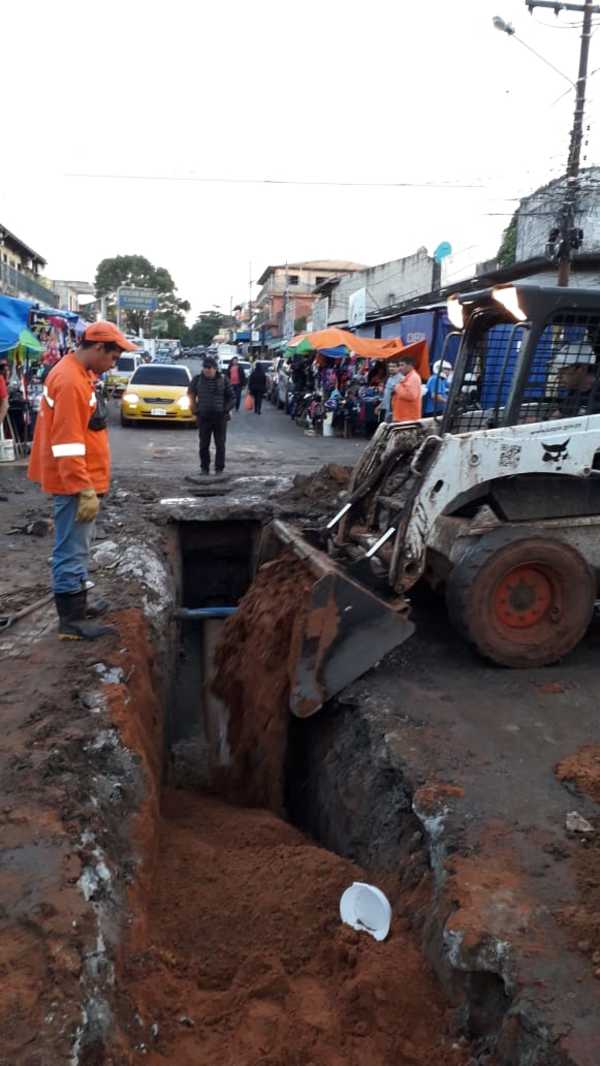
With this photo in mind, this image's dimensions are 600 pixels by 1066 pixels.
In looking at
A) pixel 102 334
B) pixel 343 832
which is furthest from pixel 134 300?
pixel 343 832

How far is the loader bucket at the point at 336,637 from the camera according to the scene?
4.84 meters

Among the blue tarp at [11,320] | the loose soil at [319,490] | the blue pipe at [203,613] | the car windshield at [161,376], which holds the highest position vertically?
the blue tarp at [11,320]

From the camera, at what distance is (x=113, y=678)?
195 inches

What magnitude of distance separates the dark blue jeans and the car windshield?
53.0ft

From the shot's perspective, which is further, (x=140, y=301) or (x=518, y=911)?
(x=140, y=301)

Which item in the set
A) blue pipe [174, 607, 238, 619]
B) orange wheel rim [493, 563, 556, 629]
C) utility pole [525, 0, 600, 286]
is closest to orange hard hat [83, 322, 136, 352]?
orange wheel rim [493, 563, 556, 629]

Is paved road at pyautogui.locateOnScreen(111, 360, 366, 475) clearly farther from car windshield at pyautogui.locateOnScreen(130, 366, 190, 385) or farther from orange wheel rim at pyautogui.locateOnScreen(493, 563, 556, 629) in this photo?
orange wheel rim at pyautogui.locateOnScreen(493, 563, 556, 629)

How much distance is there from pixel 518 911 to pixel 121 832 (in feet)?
5.83

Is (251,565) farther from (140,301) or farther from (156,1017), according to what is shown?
(140,301)

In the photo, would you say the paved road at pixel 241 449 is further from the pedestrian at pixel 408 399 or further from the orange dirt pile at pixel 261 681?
the orange dirt pile at pixel 261 681

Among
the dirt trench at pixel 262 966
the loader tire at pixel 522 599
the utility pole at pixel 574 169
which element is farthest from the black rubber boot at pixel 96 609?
the utility pole at pixel 574 169

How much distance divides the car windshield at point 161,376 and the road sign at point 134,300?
41.9 m

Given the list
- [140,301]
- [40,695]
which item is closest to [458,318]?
[40,695]

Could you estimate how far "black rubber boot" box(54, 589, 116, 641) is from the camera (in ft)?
18.0
